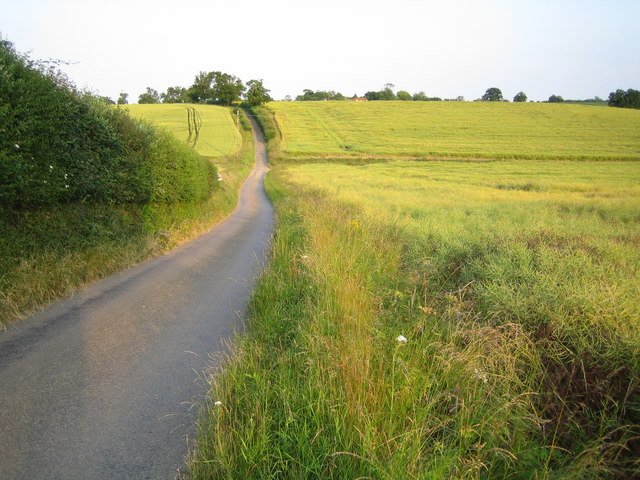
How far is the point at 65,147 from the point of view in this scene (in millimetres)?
7574

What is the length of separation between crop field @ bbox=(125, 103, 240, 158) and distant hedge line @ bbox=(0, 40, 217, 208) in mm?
29641

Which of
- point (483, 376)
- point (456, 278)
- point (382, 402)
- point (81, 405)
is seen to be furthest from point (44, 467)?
point (456, 278)

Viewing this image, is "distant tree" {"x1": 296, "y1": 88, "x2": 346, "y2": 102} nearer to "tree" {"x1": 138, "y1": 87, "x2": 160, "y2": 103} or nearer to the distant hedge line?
"tree" {"x1": 138, "y1": 87, "x2": 160, "y2": 103}

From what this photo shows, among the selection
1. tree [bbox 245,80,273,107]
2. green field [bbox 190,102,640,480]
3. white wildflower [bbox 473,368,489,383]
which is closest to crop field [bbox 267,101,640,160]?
tree [bbox 245,80,273,107]

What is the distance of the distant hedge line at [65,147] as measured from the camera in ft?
20.1

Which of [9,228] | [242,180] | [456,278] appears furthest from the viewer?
[242,180]

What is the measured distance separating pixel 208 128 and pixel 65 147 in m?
53.5

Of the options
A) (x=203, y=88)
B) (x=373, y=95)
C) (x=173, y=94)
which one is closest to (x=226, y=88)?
(x=203, y=88)

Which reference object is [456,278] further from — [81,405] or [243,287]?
[81,405]

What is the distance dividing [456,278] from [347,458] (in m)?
3.87

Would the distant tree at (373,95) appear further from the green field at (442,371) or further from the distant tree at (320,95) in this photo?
the green field at (442,371)

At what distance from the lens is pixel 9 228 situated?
6.27m

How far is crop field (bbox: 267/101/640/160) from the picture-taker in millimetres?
46844

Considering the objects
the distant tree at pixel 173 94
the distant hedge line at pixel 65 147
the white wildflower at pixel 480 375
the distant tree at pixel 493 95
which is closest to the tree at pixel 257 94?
the distant tree at pixel 173 94
